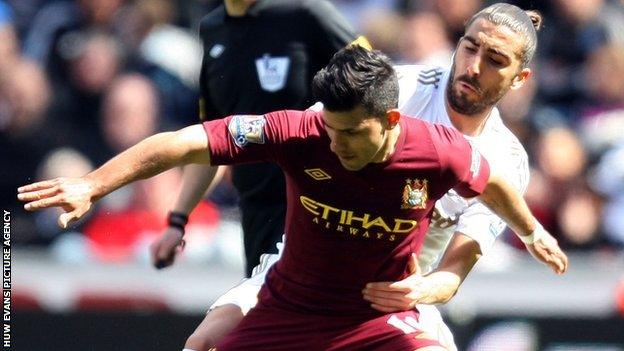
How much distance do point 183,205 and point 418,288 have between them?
1.60 m

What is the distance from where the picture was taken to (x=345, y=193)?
5.39 m

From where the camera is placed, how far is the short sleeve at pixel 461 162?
540cm

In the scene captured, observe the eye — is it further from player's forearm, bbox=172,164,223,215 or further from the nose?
player's forearm, bbox=172,164,223,215

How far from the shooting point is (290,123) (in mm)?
5316

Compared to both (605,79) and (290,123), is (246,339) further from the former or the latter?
(605,79)

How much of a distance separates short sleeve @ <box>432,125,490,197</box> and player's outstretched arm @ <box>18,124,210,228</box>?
0.96 metres

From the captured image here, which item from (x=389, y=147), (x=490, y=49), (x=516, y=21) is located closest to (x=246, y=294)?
(x=389, y=147)

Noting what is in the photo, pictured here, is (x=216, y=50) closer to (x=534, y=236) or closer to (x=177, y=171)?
(x=534, y=236)

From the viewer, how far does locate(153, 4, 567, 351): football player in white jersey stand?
585 cm

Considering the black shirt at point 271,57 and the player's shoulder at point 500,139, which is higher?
the black shirt at point 271,57

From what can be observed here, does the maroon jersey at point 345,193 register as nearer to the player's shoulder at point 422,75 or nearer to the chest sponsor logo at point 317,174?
the chest sponsor logo at point 317,174

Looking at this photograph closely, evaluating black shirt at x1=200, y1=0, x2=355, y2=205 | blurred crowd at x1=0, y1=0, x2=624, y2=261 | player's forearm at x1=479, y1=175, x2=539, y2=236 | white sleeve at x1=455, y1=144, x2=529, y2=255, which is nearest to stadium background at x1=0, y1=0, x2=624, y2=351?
blurred crowd at x1=0, y1=0, x2=624, y2=261

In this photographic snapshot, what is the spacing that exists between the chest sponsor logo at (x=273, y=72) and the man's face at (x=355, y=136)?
1.41m

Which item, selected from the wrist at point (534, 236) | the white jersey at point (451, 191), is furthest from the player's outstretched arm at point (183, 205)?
the wrist at point (534, 236)
